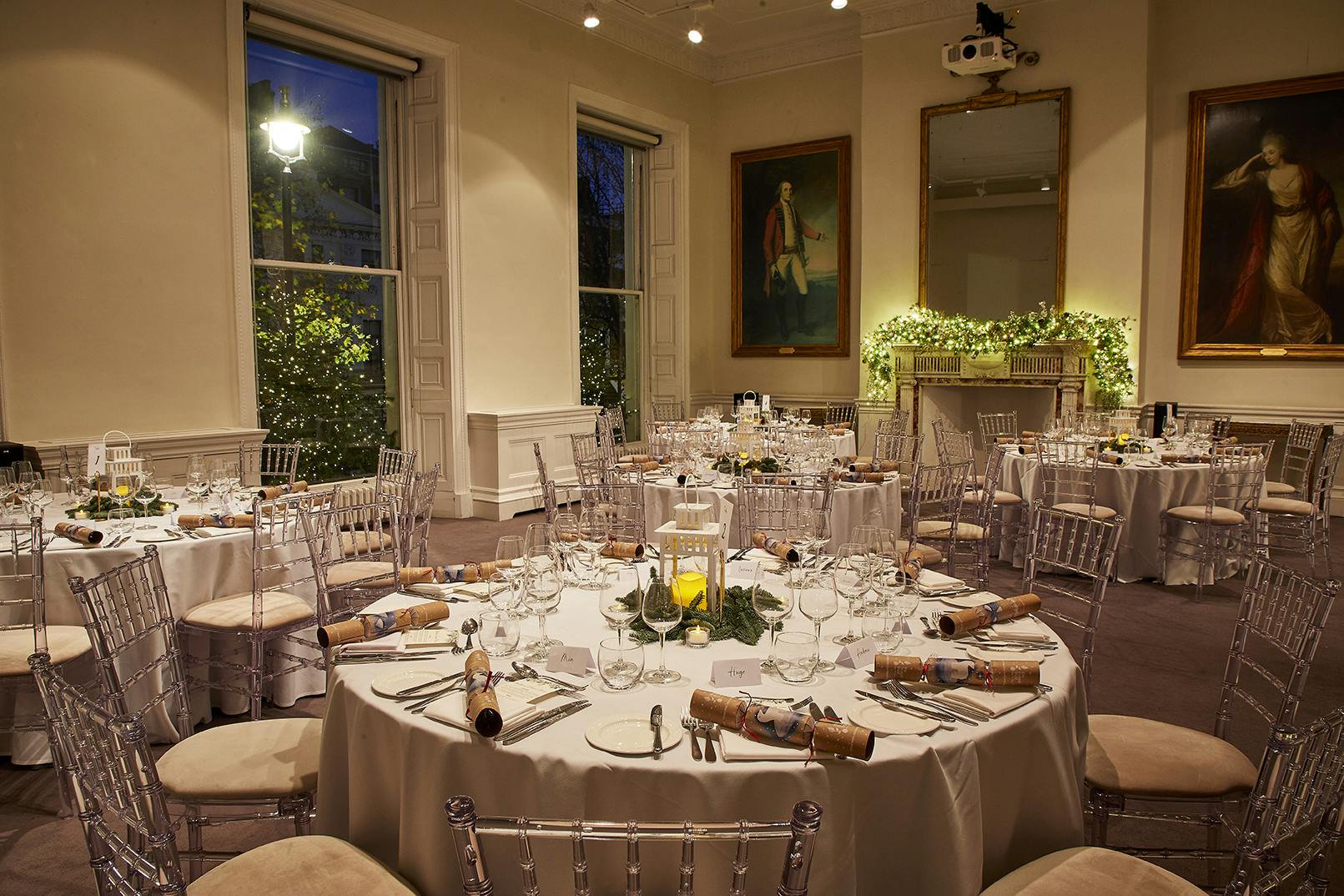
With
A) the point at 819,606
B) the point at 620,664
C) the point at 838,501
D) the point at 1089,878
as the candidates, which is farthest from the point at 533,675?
the point at 838,501

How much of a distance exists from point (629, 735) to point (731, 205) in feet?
34.6

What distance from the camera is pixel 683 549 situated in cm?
260

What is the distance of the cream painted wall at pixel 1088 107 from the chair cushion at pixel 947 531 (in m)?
4.49

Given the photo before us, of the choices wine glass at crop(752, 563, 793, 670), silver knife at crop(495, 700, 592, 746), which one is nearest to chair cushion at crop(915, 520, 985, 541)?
A: wine glass at crop(752, 563, 793, 670)

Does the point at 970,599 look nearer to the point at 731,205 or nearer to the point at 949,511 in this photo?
the point at 949,511

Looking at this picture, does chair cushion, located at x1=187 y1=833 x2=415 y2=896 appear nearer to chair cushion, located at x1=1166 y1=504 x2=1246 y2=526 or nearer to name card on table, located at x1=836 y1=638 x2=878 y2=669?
name card on table, located at x1=836 y1=638 x2=878 y2=669

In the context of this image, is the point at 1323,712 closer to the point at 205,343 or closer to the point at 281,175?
the point at 205,343

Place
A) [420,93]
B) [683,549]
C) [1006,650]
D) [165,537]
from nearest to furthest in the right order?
[1006,650]
[683,549]
[165,537]
[420,93]

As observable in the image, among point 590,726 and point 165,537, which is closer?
point 590,726

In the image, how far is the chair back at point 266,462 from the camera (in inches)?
236

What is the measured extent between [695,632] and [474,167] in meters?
7.09

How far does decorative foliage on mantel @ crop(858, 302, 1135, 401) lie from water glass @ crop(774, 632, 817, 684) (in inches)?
313

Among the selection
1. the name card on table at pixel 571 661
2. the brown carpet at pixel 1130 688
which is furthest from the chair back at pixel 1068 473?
the name card on table at pixel 571 661

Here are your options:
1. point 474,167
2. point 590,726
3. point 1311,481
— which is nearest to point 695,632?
point 590,726
